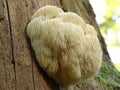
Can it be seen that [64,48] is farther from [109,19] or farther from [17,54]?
[109,19]

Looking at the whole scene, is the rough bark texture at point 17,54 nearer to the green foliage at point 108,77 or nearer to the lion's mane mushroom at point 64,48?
the lion's mane mushroom at point 64,48

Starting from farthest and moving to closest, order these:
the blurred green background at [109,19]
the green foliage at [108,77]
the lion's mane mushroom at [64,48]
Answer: the blurred green background at [109,19] → the green foliage at [108,77] → the lion's mane mushroom at [64,48]

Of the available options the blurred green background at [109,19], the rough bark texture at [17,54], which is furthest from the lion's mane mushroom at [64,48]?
the blurred green background at [109,19]

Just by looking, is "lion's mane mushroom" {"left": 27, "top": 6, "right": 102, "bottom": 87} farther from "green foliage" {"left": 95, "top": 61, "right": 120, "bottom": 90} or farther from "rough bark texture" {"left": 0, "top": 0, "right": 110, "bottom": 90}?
"green foliage" {"left": 95, "top": 61, "right": 120, "bottom": 90}

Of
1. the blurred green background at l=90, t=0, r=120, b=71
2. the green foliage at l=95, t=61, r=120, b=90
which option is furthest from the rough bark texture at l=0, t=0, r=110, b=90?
the blurred green background at l=90, t=0, r=120, b=71

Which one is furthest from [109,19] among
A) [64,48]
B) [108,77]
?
[64,48]
